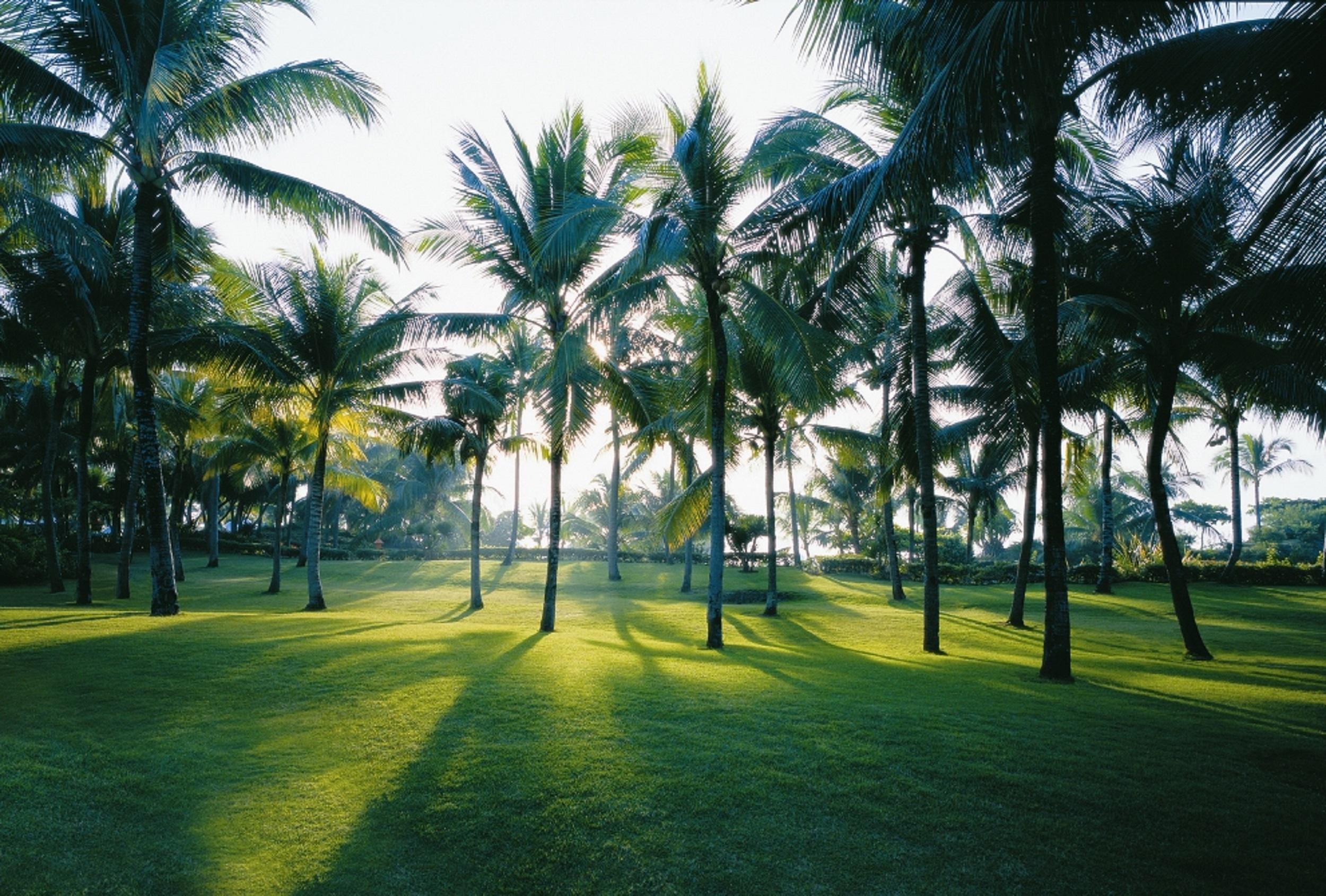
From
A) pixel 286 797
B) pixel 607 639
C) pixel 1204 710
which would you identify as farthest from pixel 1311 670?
pixel 286 797

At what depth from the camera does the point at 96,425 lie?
24625 millimetres

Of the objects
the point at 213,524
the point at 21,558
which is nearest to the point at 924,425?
the point at 21,558

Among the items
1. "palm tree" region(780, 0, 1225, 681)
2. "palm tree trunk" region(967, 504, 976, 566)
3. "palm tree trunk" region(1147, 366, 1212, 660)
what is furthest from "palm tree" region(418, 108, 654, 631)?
"palm tree trunk" region(967, 504, 976, 566)

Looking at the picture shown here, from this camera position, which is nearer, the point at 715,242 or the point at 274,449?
the point at 715,242

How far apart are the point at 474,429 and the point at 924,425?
1515cm

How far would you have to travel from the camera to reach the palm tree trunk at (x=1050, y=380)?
8.41m

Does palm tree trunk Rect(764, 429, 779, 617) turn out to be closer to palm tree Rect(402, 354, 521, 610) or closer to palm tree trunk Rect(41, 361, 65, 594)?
palm tree Rect(402, 354, 521, 610)

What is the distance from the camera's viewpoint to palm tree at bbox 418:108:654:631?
13414 mm

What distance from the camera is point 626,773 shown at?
4.84 m

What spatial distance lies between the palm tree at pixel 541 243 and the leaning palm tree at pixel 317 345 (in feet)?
7.19

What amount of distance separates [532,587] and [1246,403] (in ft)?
76.3

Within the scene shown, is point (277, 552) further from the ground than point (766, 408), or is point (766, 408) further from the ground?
point (766, 408)

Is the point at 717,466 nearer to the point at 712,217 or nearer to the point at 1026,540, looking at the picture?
the point at 712,217

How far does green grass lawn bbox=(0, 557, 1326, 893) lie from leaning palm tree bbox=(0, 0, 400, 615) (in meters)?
6.10
